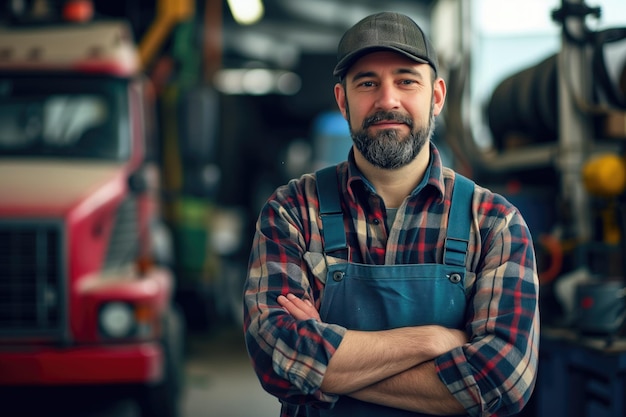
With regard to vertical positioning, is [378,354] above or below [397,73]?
below

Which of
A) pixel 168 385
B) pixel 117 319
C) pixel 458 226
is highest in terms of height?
pixel 458 226

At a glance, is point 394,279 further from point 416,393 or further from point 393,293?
point 416,393

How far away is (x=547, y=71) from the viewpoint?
13.7ft

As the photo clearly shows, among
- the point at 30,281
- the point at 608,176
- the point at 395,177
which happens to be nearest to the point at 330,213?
the point at 395,177

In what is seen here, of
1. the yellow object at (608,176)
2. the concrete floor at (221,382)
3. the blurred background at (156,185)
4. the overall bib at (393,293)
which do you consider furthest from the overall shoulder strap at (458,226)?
the concrete floor at (221,382)

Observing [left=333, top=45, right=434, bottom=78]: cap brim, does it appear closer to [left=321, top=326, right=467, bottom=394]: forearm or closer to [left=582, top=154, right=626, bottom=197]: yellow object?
[left=321, top=326, right=467, bottom=394]: forearm

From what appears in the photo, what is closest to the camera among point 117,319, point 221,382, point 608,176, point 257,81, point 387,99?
point 387,99

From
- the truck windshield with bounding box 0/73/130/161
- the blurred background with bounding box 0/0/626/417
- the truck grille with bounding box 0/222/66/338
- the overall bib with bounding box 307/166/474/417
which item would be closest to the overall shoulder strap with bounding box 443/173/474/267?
the overall bib with bounding box 307/166/474/417

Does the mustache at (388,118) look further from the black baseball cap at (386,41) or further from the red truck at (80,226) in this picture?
the red truck at (80,226)

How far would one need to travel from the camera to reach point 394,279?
187 centimetres

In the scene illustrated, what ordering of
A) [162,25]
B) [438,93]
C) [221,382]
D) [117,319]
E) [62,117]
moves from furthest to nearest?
[221,382] < [162,25] < [62,117] < [117,319] < [438,93]

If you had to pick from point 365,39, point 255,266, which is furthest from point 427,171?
point 255,266

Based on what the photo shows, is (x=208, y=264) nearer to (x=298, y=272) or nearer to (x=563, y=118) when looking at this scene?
(x=563, y=118)

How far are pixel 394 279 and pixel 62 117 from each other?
3.78 metres
